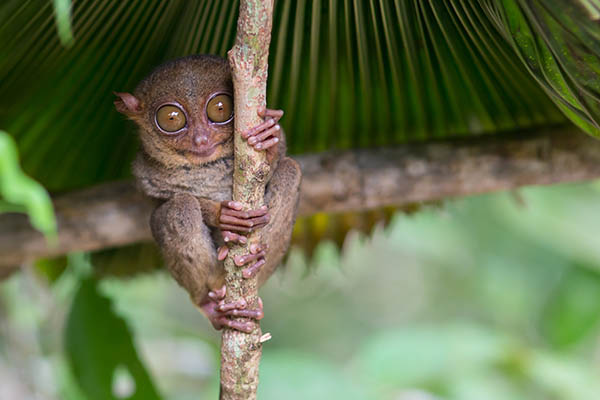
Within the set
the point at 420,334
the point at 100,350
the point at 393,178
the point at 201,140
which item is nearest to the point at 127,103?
the point at 201,140

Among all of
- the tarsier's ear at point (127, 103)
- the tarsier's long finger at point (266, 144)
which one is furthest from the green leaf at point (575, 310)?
the tarsier's ear at point (127, 103)

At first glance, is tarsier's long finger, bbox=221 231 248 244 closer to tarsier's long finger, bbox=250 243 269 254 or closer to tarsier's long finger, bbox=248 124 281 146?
tarsier's long finger, bbox=250 243 269 254

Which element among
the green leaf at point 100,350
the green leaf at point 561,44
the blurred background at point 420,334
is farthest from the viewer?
the blurred background at point 420,334

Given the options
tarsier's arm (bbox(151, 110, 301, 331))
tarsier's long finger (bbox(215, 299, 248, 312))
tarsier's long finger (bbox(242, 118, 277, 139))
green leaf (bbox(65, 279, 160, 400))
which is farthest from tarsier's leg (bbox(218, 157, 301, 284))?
green leaf (bbox(65, 279, 160, 400))

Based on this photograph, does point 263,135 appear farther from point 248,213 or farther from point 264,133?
point 248,213

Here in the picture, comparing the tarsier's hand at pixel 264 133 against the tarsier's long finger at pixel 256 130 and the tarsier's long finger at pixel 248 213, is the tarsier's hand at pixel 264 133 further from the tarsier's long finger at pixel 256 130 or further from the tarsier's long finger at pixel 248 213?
the tarsier's long finger at pixel 248 213

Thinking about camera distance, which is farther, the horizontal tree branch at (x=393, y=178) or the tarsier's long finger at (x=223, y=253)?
the horizontal tree branch at (x=393, y=178)

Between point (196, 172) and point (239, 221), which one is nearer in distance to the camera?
point (239, 221)

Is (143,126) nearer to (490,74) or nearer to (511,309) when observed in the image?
(490,74)
